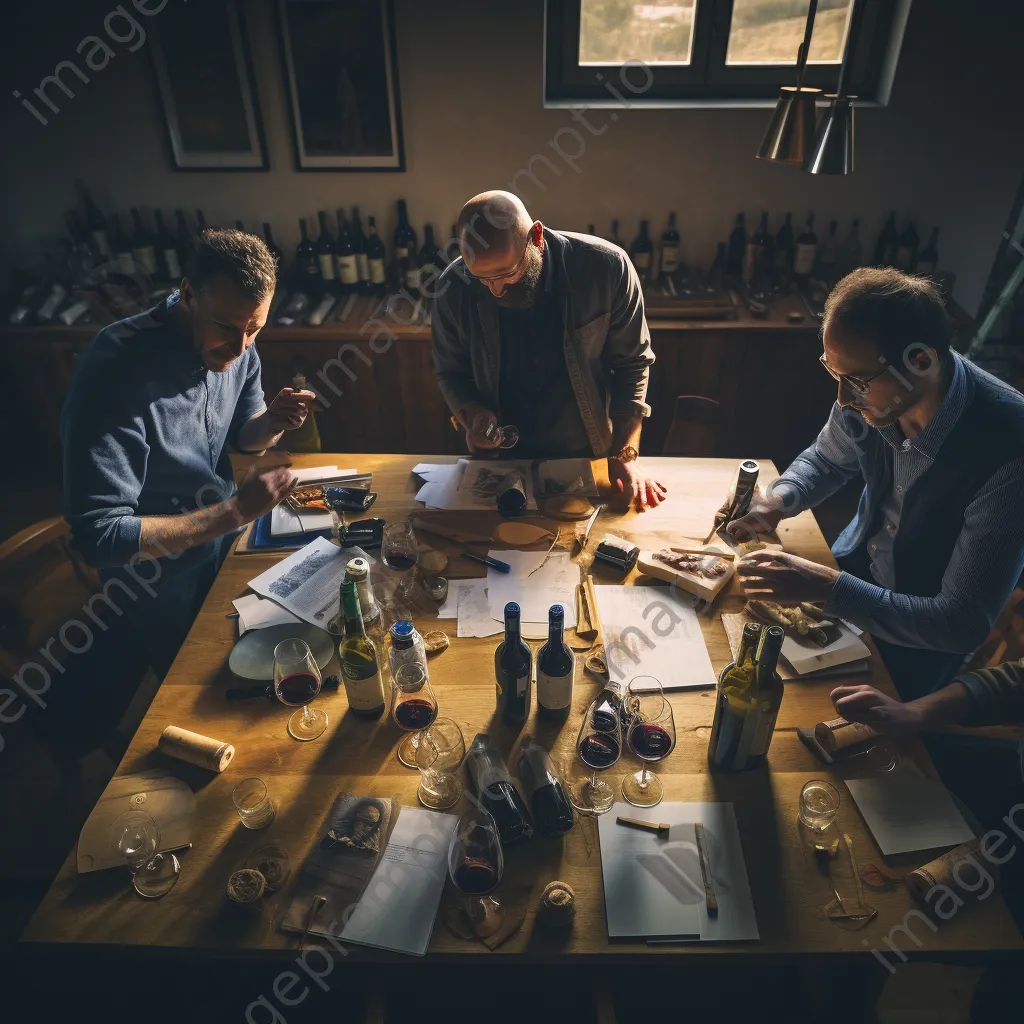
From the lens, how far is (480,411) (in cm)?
258

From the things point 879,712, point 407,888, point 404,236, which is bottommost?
point 407,888

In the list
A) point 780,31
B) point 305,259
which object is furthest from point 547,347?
point 780,31

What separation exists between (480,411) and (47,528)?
1334mm

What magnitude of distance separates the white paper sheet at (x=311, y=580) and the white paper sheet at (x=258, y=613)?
15 mm

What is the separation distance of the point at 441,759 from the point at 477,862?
0.25 meters

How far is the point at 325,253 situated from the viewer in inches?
153

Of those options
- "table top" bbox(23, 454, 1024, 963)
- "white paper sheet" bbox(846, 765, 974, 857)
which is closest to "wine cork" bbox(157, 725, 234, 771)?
"table top" bbox(23, 454, 1024, 963)

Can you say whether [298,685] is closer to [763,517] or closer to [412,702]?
[412,702]

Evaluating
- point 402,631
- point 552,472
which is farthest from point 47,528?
point 552,472

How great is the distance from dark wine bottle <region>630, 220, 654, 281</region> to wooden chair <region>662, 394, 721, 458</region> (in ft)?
4.43

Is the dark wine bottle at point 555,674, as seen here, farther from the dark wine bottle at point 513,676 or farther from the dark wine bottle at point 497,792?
the dark wine bottle at point 497,792

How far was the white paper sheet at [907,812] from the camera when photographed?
1416 mm

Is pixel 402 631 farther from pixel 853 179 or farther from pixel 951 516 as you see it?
pixel 853 179

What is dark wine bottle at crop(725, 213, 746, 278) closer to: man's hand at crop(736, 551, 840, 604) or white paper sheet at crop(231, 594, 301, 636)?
man's hand at crop(736, 551, 840, 604)
